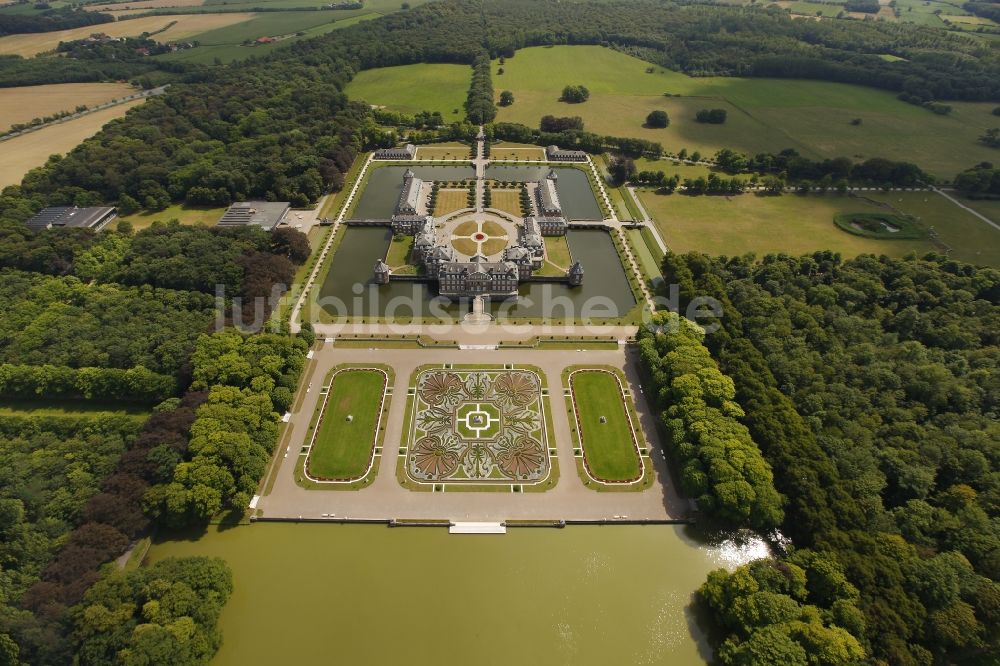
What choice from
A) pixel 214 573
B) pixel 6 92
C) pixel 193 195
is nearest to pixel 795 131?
pixel 193 195

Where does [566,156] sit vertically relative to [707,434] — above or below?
above

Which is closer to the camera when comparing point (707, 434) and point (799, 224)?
point (707, 434)

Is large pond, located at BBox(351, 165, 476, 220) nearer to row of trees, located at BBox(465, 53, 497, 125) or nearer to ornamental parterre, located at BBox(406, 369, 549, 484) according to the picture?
row of trees, located at BBox(465, 53, 497, 125)

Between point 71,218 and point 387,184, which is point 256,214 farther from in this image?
point 71,218

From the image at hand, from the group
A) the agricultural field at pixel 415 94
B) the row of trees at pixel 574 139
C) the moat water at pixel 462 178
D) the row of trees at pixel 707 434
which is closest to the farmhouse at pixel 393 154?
the moat water at pixel 462 178

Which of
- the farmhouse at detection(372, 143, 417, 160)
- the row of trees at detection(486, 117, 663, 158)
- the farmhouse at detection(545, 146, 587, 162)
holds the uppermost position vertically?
the row of trees at detection(486, 117, 663, 158)

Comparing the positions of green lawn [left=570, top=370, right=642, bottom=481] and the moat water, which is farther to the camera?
the moat water

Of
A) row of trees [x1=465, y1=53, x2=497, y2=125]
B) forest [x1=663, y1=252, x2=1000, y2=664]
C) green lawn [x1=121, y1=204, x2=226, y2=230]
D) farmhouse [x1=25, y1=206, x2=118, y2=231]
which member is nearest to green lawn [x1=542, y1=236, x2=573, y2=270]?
forest [x1=663, y1=252, x2=1000, y2=664]

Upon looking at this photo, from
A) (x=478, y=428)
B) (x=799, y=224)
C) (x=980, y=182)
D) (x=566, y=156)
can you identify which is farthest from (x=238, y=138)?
(x=980, y=182)

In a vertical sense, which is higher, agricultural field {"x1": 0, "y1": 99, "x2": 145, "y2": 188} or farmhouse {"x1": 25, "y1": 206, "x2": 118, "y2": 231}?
agricultural field {"x1": 0, "y1": 99, "x2": 145, "y2": 188}
